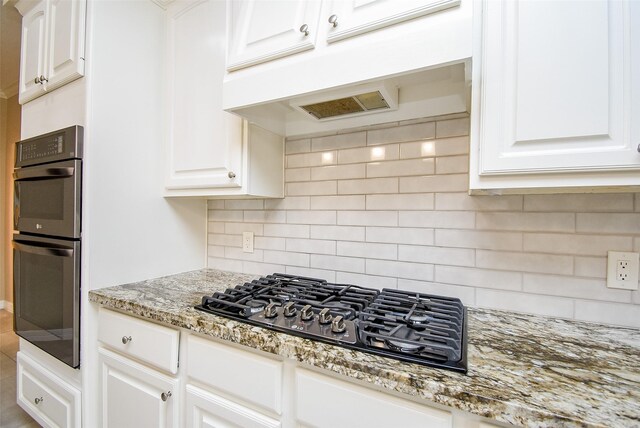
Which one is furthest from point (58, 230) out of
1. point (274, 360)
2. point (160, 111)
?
point (274, 360)

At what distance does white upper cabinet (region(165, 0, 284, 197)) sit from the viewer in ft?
4.54

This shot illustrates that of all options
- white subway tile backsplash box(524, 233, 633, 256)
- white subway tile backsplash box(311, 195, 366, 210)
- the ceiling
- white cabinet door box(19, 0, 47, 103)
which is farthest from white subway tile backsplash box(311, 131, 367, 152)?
the ceiling

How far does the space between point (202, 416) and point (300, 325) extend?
1.64 ft

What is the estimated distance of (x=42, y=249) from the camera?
142 centimetres

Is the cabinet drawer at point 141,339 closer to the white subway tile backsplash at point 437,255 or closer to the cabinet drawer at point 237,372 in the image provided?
the cabinet drawer at point 237,372

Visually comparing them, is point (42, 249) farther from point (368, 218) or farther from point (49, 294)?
point (368, 218)

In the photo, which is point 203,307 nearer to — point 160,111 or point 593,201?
point 160,111

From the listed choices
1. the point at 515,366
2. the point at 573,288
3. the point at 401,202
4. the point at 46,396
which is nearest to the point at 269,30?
the point at 401,202

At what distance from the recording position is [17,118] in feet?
11.5

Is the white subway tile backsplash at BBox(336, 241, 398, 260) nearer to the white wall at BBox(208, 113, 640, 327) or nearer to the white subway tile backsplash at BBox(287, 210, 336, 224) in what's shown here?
the white wall at BBox(208, 113, 640, 327)

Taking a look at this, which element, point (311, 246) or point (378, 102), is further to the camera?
point (311, 246)

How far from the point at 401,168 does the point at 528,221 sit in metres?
0.52

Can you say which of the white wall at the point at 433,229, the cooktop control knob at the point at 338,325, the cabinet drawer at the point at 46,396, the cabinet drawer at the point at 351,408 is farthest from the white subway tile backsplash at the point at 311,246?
the cabinet drawer at the point at 46,396

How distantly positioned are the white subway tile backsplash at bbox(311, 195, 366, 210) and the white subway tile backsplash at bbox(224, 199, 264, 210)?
35cm
